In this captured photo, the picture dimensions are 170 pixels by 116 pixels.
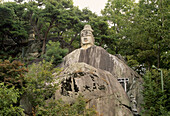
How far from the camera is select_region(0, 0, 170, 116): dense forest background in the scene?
15391 mm

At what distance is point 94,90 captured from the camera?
45.2 feet

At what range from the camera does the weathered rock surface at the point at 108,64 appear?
18.6 metres

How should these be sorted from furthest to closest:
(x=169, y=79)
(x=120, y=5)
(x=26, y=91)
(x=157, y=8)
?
1. (x=120, y=5)
2. (x=157, y=8)
3. (x=169, y=79)
4. (x=26, y=91)

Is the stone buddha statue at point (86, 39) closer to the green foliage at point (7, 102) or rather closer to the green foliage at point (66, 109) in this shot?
the green foliage at point (66, 109)

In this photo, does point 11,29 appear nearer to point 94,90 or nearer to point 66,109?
point 94,90

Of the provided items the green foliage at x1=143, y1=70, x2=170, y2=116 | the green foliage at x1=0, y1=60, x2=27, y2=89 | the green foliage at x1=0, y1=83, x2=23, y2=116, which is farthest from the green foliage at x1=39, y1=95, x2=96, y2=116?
the green foliage at x1=143, y1=70, x2=170, y2=116

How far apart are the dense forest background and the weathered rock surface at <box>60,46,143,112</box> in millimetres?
1105

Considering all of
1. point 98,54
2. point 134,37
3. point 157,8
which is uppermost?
point 157,8

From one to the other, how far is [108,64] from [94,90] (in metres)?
6.20

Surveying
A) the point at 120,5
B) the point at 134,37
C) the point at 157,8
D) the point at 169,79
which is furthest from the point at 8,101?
the point at 120,5

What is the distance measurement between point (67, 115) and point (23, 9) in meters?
17.5

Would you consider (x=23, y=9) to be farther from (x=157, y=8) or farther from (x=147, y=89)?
(x=147, y=89)

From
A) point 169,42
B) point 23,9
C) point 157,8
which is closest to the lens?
point 169,42

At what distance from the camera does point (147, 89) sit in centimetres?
1611
